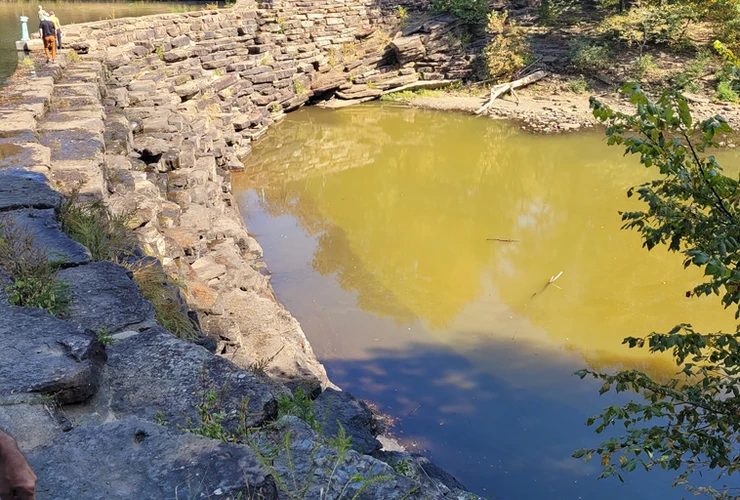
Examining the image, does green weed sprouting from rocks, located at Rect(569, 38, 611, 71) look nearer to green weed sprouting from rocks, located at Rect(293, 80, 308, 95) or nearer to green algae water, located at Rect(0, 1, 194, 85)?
green weed sprouting from rocks, located at Rect(293, 80, 308, 95)

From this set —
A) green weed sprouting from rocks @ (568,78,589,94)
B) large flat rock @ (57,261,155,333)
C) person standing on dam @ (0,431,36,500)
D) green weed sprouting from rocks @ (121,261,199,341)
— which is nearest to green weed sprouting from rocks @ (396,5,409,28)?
green weed sprouting from rocks @ (568,78,589,94)

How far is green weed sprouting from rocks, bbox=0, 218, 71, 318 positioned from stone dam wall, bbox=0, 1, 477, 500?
0.08 metres

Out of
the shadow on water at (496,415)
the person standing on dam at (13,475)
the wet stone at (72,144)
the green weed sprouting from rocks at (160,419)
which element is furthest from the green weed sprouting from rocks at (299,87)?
the person standing on dam at (13,475)

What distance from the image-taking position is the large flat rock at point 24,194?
5.21m

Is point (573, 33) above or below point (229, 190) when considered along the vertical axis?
above

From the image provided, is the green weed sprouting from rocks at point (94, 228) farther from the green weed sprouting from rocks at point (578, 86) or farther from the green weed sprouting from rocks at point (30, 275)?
the green weed sprouting from rocks at point (578, 86)

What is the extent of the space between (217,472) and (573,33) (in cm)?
2218

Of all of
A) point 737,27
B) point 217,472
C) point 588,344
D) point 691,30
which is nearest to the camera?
point 217,472

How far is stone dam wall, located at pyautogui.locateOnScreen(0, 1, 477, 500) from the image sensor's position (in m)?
2.58

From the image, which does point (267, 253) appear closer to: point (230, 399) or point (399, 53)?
Answer: point (230, 399)

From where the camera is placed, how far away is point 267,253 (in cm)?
1091

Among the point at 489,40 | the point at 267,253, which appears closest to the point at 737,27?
the point at 489,40

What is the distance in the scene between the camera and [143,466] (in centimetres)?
250

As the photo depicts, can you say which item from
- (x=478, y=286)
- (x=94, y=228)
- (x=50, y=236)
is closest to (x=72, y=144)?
(x=94, y=228)
